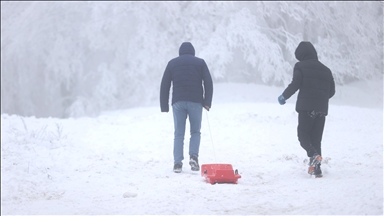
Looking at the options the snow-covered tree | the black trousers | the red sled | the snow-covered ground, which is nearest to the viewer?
the snow-covered ground

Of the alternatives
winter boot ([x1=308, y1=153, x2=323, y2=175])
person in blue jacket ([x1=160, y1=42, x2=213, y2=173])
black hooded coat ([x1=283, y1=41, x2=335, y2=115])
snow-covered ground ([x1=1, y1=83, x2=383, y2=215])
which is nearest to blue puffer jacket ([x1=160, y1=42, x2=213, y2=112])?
Answer: person in blue jacket ([x1=160, y1=42, x2=213, y2=173])

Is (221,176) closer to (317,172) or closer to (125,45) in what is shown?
(317,172)

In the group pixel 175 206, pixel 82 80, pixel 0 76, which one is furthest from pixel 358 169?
pixel 0 76

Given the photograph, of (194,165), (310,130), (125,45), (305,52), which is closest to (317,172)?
(310,130)

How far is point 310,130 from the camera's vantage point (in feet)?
19.9

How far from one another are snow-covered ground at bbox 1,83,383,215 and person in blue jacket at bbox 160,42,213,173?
0.90 feet

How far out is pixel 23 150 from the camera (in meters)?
7.75

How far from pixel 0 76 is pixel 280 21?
11.9 metres

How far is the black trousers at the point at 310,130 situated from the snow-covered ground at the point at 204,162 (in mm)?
365

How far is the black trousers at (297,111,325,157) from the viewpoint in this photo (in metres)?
5.95

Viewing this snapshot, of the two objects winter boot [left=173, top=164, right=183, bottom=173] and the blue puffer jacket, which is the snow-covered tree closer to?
the blue puffer jacket

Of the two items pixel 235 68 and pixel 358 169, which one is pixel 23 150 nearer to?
pixel 358 169

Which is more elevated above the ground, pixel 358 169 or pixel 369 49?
pixel 369 49

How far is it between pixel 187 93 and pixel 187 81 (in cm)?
16
